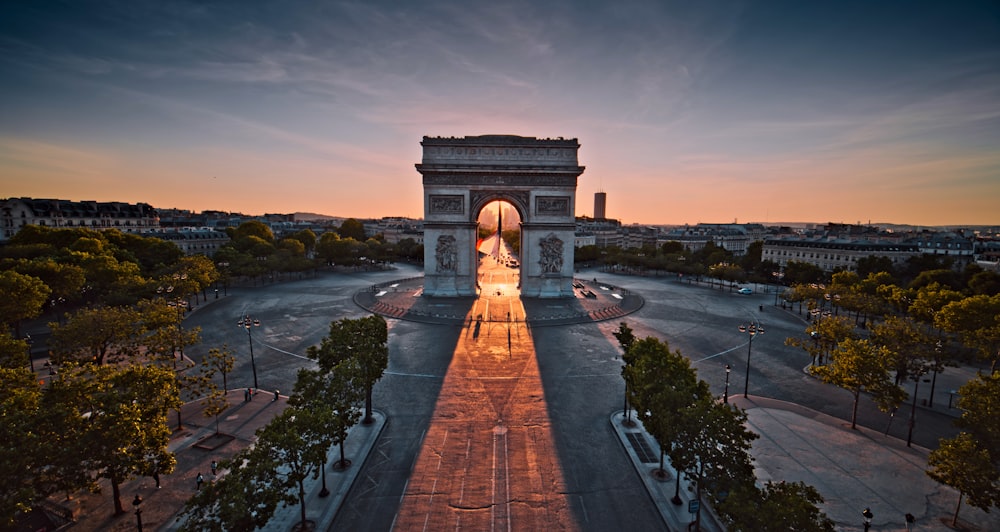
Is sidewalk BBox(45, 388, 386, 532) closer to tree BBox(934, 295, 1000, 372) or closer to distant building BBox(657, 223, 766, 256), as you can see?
tree BBox(934, 295, 1000, 372)

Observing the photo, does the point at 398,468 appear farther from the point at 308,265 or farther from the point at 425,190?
the point at 308,265

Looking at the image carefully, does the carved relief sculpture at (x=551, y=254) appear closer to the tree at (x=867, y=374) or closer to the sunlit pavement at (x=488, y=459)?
the sunlit pavement at (x=488, y=459)

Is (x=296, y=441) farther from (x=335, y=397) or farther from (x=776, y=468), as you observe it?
(x=776, y=468)

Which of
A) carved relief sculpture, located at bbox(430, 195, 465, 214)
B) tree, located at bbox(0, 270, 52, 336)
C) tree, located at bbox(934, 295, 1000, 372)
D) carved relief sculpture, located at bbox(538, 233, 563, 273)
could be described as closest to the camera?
tree, located at bbox(934, 295, 1000, 372)

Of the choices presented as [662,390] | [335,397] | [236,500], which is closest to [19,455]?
[236,500]

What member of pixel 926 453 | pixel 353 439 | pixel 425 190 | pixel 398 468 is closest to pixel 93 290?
pixel 425 190

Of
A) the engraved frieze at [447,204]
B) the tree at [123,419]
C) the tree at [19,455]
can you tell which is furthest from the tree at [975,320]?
the tree at [19,455]

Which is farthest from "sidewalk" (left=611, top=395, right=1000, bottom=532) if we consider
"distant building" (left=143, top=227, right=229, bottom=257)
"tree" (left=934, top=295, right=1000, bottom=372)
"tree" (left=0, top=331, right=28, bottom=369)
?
"distant building" (left=143, top=227, right=229, bottom=257)
